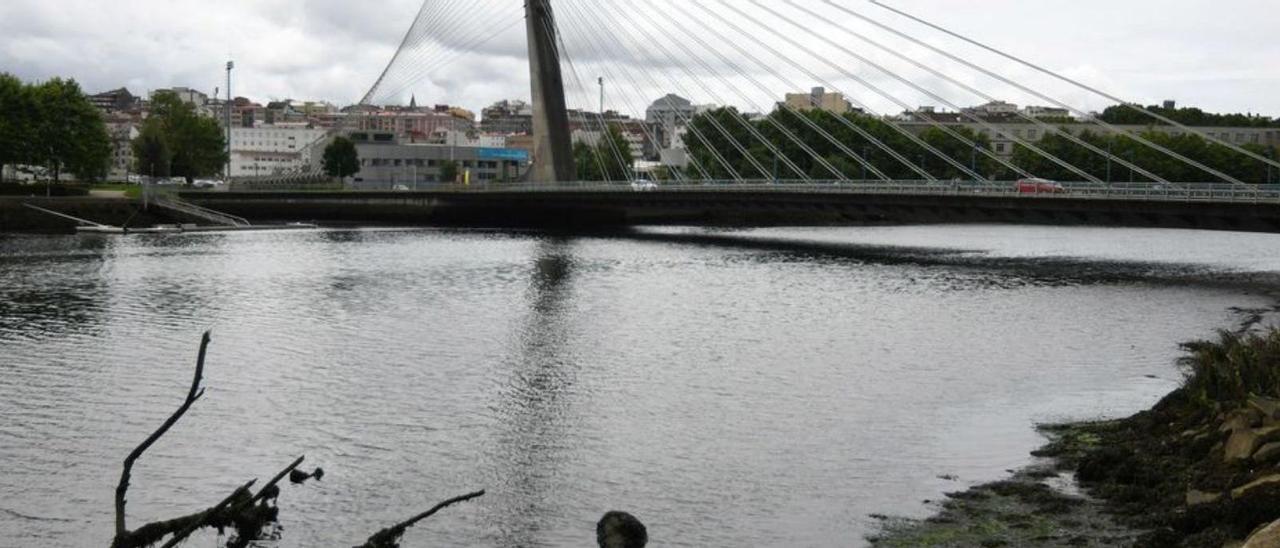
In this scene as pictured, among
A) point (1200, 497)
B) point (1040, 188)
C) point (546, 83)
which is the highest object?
point (546, 83)

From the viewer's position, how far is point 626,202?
71750 millimetres

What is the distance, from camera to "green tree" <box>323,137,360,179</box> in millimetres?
123188

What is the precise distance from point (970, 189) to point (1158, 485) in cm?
4573

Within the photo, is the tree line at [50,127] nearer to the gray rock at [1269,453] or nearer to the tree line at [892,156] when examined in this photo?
the tree line at [892,156]

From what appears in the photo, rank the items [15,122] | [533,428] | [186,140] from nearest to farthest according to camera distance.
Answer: [533,428], [15,122], [186,140]

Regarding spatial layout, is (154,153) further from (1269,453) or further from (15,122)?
(1269,453)

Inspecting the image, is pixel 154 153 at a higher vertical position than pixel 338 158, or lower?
lower

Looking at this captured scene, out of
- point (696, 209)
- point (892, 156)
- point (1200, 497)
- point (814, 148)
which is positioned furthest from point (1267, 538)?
point (814, 148)

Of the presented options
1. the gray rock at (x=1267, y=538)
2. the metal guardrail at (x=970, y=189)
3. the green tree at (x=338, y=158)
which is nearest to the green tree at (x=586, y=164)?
the green tree at (x=338, y=158)

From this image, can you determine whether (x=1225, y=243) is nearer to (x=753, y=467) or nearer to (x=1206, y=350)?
(x=1206, y=350)

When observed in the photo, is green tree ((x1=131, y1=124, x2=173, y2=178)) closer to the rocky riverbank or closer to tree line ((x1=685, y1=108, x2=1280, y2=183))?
tree line ((x1=685, y1=108, x2=1280, y2=183))

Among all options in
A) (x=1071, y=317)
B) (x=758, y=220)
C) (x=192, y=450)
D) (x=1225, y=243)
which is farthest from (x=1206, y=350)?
(x=758, y=220)

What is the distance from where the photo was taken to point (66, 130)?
82.6 m

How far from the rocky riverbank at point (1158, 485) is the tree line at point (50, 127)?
245 ft
